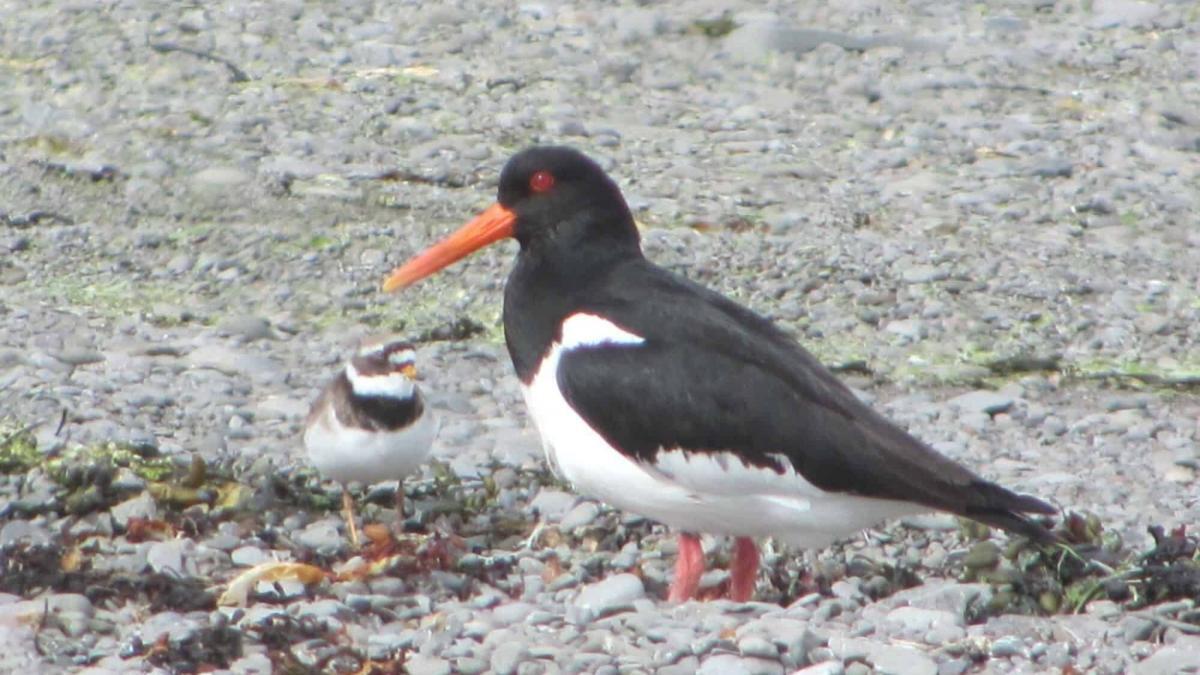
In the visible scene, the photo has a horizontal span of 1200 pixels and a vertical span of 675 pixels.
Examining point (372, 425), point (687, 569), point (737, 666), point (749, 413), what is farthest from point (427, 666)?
point (372, 425)

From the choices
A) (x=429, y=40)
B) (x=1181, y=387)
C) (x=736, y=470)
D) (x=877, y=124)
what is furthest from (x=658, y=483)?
(x=429, y=40)

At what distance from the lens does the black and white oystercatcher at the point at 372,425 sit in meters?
6.45

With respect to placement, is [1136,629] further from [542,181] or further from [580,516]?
[542,181]

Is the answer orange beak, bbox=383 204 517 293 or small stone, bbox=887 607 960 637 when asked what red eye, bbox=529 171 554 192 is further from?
small stone, bbox=887 607 960 637

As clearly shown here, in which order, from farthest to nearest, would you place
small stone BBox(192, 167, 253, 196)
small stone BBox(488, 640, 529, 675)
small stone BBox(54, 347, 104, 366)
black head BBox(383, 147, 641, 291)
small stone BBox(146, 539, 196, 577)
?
1. small stone BBox(192, 167, 253, 196)
2. small stone BBox(54, 347, 104, 366)
3. black head BBox(383, 147, 641, 291)
4. small stone BBox(146, 539, 196, 577)
5. small stone BBox(488, 640, 529, 675)

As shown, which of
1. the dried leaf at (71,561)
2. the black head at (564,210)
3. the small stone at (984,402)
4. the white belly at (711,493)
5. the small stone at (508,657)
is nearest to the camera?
the small stone at (508,657)

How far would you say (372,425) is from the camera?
644 cm

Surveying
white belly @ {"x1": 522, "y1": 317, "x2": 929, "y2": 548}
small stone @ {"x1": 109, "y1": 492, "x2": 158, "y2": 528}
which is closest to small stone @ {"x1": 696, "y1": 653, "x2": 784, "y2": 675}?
white belly @ {"x1": 522, "y1": 317, "x2": 929, "y2": 548}

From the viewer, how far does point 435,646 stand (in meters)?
5.29

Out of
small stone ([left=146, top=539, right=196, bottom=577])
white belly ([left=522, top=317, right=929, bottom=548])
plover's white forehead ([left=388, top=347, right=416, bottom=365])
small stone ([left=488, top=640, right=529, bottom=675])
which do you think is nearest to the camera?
small stone ([left=488, top=640, right=529, bottom=675])

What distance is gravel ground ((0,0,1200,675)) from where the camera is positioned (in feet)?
18.4

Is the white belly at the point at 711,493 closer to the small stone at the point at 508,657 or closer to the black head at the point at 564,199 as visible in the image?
the black head at the point at 564,199

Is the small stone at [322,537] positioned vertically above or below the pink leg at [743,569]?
below

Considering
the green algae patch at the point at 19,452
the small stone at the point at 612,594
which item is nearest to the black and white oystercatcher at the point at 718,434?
the small stone at the point at 612,594
